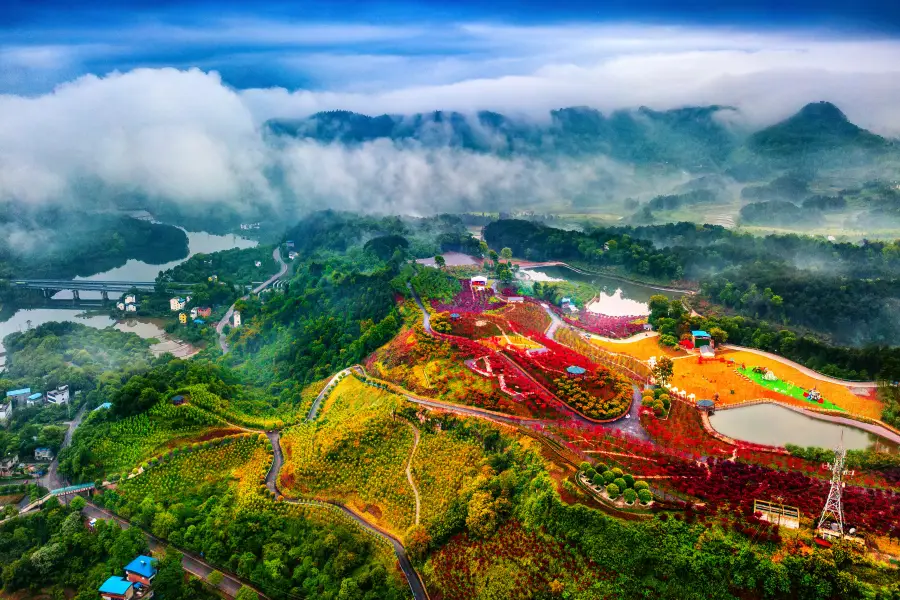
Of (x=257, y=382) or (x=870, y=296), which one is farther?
(x=870, y=296)

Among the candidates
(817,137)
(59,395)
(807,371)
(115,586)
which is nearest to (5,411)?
(59,395)

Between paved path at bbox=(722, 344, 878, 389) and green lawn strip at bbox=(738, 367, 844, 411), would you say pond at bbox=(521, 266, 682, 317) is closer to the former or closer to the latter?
paved path at bbox=(722, 344, 878, 389)

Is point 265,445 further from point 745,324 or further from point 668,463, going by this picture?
point 745,324

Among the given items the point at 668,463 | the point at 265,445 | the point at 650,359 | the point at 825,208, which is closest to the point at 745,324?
the point at 650,359

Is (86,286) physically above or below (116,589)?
below

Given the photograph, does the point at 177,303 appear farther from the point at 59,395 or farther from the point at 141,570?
the point at 141,570

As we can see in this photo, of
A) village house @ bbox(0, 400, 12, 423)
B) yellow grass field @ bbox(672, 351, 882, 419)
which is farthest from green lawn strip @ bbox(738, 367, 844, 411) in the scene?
village house @ bbox(0, 400, 12, 423)
